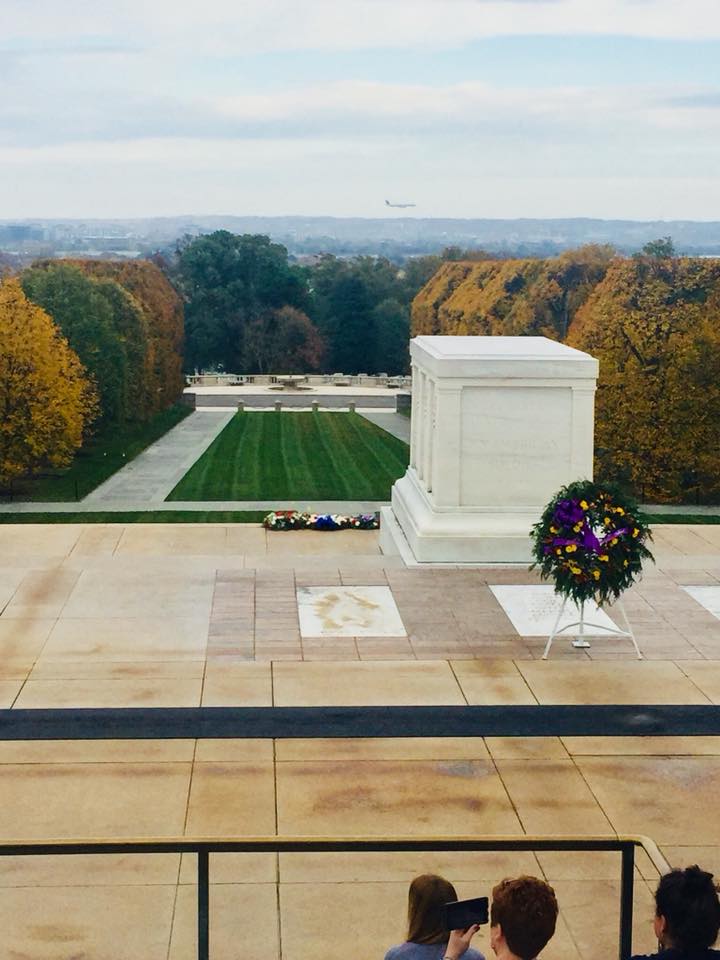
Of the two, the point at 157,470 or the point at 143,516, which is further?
the point at 157,470

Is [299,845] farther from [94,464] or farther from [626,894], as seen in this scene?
[94,464]

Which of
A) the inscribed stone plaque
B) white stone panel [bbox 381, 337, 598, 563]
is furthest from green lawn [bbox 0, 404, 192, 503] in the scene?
the inscribed stone plaque

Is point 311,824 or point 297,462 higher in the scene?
→ point 311,824

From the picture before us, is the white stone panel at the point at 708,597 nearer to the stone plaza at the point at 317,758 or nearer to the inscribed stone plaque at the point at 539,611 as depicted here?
the stone plaza at the point at 317,758

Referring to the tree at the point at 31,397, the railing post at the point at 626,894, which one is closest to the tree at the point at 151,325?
the tree at the point at 31,397

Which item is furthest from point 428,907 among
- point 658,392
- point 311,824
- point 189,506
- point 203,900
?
point 658,392

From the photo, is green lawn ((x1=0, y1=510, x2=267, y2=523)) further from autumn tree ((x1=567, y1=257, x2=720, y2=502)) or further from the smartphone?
the smartphone
